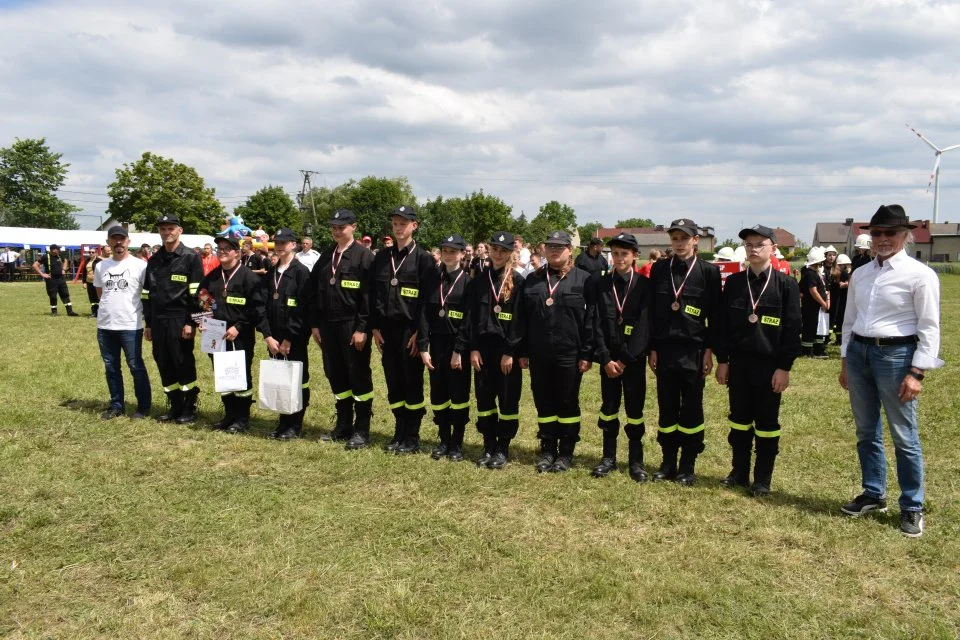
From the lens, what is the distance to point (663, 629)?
3.63m

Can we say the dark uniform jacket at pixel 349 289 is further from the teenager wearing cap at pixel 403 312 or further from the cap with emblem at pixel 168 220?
the cap with emblem at pixel 168 220

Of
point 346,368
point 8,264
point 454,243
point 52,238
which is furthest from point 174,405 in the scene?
point 52,238

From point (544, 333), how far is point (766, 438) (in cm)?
204

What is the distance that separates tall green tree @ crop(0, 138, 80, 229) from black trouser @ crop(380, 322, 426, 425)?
91875mm

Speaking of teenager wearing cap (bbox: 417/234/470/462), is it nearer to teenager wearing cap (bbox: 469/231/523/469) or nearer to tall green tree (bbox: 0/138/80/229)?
teenager wearing cap (bbox: 469/231/523/469)

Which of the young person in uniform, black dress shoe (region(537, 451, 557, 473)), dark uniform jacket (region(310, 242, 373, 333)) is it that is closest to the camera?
black dress shoe (region(537, 451, 557, 473))

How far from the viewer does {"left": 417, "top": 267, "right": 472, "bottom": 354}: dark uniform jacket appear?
20.5ft

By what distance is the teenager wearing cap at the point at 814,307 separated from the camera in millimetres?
11883

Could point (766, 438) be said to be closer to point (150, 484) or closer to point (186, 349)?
point (150, 484)

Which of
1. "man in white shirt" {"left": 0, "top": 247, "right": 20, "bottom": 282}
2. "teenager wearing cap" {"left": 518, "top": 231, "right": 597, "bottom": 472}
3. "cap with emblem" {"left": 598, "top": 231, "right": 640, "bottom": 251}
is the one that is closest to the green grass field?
"teenager wearing cap" {"left": 518, "top": 231, "right": 597, "bottom": 472}

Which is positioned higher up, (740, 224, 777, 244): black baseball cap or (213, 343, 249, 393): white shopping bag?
(740, 224, 777, 244): black baseball cap

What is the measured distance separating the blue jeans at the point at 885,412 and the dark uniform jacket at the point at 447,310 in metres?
3.18

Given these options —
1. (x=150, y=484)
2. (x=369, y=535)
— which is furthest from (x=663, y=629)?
(x=150, y=484)

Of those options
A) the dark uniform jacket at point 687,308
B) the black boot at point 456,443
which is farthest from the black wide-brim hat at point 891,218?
the black boot at point 456,443
